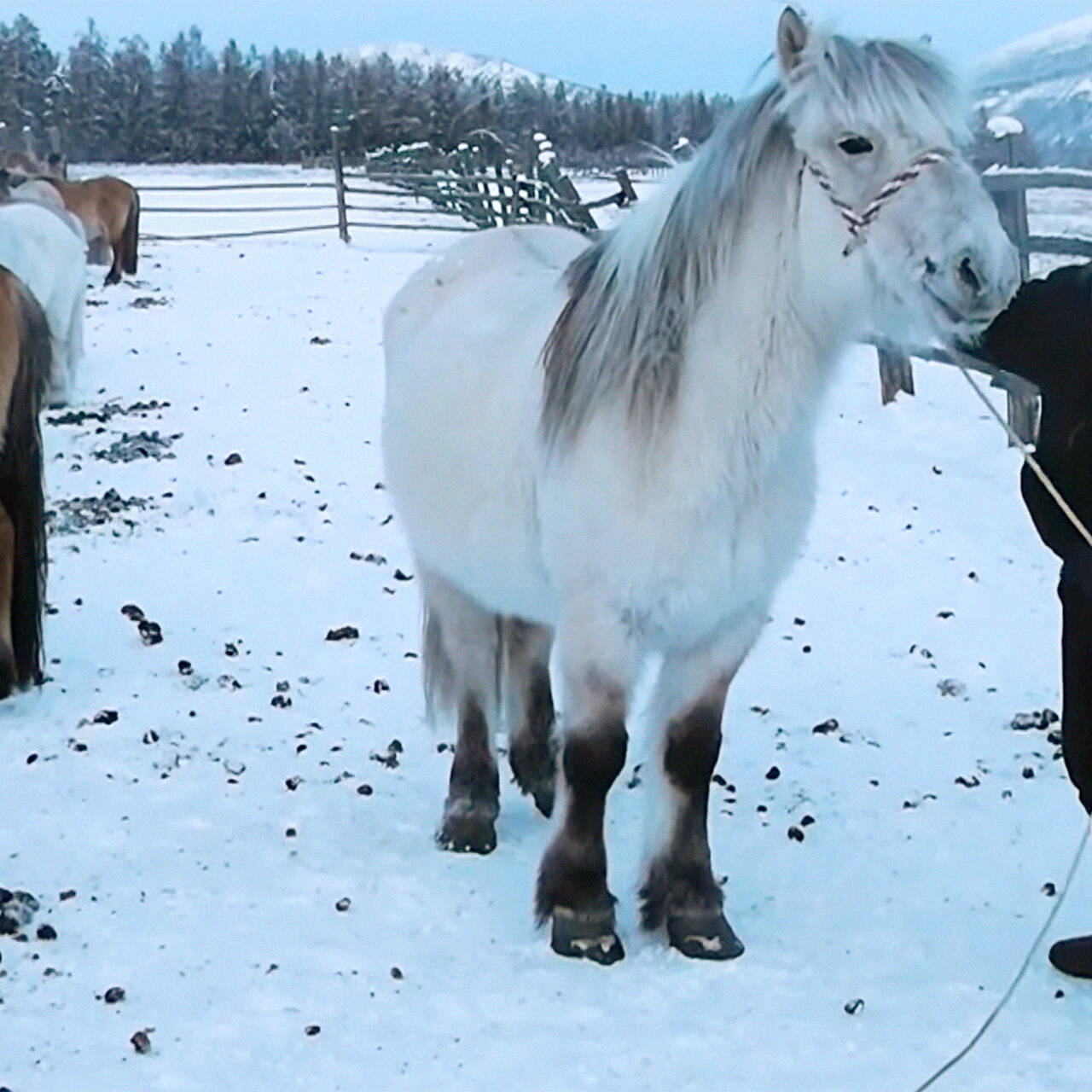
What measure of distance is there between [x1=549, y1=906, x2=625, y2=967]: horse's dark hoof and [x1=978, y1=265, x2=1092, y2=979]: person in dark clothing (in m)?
0.92

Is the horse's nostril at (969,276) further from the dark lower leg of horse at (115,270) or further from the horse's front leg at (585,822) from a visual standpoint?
the dark lower leg of horse at (115,270)

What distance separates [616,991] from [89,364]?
8715mm

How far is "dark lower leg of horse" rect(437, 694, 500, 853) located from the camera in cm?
379

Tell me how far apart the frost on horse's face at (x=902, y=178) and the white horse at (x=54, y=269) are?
285 inches

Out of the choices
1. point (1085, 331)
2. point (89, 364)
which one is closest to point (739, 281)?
point (1085, 331)

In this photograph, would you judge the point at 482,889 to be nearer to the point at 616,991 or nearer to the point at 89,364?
the point at 616,991

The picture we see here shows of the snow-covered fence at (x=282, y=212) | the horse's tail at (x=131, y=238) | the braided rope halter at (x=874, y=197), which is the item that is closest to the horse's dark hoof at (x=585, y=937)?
the braided rope halter at (x=874, y=197)

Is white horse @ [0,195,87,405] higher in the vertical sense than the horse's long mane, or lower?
lower

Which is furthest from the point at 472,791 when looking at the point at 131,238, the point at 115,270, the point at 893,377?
the point at 131,238

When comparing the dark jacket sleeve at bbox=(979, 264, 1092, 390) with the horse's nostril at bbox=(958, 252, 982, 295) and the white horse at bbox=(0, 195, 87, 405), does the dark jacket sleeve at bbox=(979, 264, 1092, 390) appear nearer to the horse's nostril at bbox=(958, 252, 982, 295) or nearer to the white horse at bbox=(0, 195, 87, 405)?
the horse's nostril at bbox=(958, 252, 982, 295)

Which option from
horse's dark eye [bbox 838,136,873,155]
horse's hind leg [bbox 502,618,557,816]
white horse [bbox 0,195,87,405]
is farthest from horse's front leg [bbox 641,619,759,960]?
white horse [bbox 0,195,87,405]

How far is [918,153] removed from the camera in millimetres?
2602

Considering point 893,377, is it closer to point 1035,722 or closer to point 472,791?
point 1035,722

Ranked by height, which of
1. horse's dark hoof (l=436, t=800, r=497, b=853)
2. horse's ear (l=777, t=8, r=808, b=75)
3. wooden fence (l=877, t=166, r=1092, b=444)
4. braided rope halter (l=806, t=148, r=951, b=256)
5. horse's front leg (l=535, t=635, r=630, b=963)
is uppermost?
horse's ear (l=777, t=8, r=808, b=75)
